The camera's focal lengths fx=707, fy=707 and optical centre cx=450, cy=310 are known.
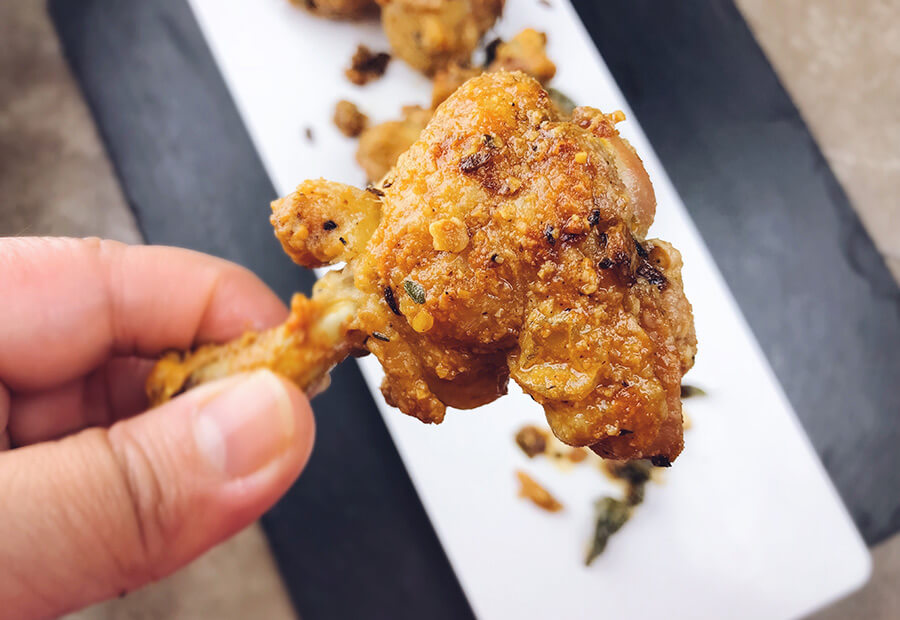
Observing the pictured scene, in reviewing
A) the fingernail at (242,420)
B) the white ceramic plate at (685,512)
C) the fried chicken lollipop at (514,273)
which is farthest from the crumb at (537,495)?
the fingernail at (242,420)

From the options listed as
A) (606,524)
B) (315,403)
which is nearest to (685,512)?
(606,524)

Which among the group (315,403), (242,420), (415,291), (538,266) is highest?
(538,266)

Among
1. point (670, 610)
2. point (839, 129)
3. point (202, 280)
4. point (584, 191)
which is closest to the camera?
point (584, 191)

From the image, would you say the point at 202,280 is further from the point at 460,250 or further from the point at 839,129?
the point at 839,129

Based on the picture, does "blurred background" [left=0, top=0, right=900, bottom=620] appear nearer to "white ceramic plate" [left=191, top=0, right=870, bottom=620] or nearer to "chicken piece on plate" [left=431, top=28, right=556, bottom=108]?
"white ceramic plate" [left=191, top=0, right=870, bottom=620]

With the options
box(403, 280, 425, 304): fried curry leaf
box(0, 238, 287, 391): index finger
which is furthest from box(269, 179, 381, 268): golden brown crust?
box(0, 238, 287, 391): index finger

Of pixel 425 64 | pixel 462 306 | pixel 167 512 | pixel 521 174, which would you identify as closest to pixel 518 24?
pixel 425 64

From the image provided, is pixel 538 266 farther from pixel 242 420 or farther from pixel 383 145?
pixel 383 145
